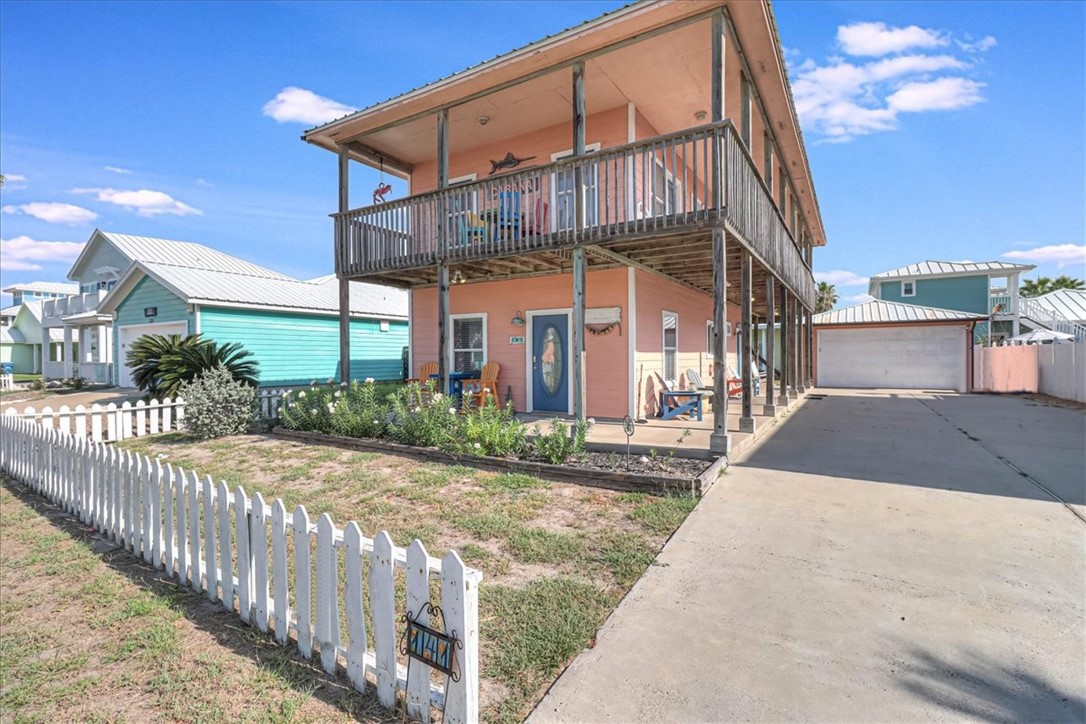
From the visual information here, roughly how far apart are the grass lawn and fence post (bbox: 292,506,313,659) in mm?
141

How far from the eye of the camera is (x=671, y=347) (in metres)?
11.4

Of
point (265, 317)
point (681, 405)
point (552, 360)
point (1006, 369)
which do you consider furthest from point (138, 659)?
point (1006, 369)

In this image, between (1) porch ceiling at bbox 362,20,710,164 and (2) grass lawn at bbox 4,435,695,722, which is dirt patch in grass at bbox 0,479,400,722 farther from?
(1) porch ceiling at bbox 362,20,710,164

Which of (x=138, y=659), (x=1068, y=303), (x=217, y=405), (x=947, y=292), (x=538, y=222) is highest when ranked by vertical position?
(x=947, y=292)

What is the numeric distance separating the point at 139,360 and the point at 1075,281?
183ft

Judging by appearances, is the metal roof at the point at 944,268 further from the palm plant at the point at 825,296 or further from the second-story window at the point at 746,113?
the second-story window at the point at 746,113

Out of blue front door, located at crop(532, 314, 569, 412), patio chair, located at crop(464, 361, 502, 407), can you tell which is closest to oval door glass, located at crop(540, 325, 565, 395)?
blue front door, located at crop(532, 314, 569, 412)

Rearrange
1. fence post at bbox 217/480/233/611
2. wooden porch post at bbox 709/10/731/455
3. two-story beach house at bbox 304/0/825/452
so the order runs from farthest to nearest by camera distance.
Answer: two-story beach house at bbox 304/0/825/452 → wooden porch post at bbox 709/10/731/455 → fence post at bbox 217/480/233/611

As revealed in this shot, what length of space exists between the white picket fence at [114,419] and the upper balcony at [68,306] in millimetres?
16381

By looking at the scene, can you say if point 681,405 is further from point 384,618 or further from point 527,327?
point 384,618

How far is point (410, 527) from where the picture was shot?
167 inches

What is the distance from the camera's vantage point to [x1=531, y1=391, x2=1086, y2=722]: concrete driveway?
7.09 feet

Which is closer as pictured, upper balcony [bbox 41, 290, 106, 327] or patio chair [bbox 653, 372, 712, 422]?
patio chair [bbox 653, 372, 712, 422]

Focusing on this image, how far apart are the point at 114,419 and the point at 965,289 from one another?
113ft
